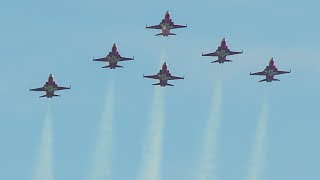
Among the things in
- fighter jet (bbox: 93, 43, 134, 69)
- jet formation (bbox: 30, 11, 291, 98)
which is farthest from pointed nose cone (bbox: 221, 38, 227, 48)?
fighter jet (bbox: 93, 43, 134, 69)

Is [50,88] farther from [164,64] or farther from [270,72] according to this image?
[270,72]

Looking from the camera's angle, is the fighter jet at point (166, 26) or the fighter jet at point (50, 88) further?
the fighter jet at point (50, 88)

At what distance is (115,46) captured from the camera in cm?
18725

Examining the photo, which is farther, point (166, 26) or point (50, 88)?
point (50, 88)

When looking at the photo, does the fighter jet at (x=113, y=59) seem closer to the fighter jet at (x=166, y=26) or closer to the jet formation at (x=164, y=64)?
the jet formation at (x=164, y=64)

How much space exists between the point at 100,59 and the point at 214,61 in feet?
107

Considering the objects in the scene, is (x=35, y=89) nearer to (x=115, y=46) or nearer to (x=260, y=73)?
(x=115, y=46)

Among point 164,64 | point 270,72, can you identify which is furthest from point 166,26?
point 270,72

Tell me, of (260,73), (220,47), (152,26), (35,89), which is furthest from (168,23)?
(35,89)

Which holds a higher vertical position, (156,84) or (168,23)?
(168,23)

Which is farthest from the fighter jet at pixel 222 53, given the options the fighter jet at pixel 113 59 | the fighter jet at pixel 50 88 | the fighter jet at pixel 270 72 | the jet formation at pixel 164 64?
the fighter jet at pixel 50 88

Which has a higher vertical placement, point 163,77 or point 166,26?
point 166,26

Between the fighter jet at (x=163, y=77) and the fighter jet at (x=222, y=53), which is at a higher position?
the fighter jet at (x=222, y=53)

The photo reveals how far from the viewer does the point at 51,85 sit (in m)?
187
